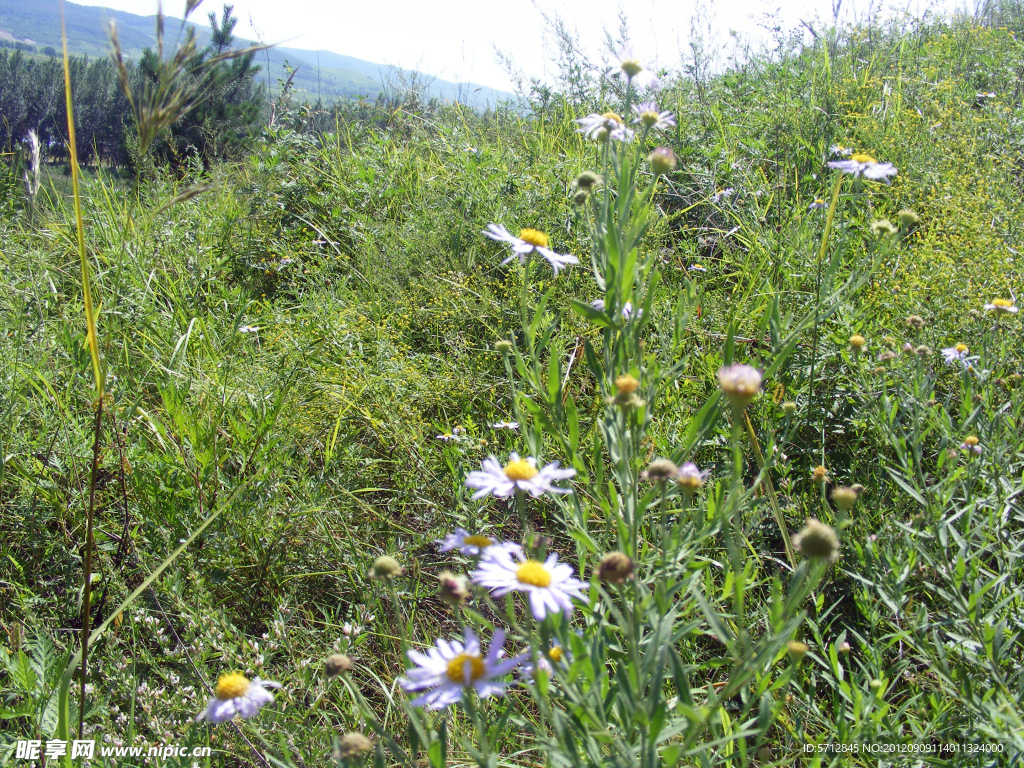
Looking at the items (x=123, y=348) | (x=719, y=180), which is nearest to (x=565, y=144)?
(x=719, y=180)

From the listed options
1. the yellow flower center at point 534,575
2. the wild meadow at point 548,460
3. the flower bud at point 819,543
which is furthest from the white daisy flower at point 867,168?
the yellow flower center at point 534,575

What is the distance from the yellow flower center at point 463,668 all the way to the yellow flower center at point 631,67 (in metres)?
0.94

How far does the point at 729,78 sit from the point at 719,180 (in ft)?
3.93

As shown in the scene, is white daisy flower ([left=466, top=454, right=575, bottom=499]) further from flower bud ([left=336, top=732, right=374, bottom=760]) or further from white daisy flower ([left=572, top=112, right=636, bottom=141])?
white daisy flower ([left=572, top=112, right=636, bottom=141])

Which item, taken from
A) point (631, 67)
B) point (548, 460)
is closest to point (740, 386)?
point (631, 67)

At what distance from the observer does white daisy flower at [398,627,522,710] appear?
0.63 meters

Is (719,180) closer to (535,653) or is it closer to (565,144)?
(565,144)

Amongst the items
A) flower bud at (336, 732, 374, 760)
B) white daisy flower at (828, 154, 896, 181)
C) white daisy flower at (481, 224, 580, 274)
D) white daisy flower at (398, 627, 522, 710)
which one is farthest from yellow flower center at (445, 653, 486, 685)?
white daisy flower at (828, 154, 896, 181)

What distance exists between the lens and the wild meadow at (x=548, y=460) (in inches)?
32.0

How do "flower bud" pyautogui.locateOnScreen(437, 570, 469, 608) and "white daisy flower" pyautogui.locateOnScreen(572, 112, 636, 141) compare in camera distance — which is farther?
"white daisy flower" pyautogui.locateOnScreen(572, 112, 636, 141)

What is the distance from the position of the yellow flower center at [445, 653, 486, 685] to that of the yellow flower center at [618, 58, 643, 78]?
0.94m

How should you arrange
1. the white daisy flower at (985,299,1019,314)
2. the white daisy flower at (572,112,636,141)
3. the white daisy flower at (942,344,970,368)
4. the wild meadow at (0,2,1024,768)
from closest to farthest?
the wild meadow at (0,2,1024,768), the white daisy flower at (572,112,636,141), the white daisy flower at (985,299,1019,314), the white daisy flower at (942,344,970,368)

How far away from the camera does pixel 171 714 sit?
46.4 inches

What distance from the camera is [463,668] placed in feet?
2.10
